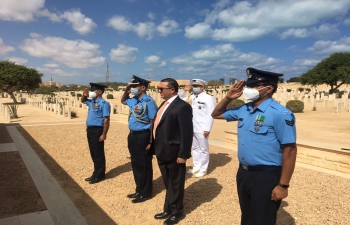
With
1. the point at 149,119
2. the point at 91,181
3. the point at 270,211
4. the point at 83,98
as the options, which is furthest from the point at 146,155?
the point at 270,211

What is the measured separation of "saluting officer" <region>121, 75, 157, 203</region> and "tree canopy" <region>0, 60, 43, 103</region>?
34.5 m

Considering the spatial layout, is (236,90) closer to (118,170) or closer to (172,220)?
(172,220)

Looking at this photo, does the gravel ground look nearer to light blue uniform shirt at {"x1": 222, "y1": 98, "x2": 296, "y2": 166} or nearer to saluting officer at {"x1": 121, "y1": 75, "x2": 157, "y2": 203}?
saluting officer at {"x1": 121, "y1": 75, "x2": 157, "y2": 203}

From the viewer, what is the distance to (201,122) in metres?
5.71

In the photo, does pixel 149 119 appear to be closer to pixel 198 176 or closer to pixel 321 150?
pixel 198 176

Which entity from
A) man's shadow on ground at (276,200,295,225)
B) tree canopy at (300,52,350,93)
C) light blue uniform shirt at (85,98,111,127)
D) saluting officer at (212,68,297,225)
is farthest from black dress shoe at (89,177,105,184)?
tree canopy at (300,52,350,93)

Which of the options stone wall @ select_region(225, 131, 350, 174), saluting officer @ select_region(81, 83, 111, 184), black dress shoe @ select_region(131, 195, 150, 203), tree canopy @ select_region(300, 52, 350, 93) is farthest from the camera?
tree canopy @ select_region(300, 52, 350, 93)

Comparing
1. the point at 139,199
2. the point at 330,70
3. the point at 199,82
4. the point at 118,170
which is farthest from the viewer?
the point at 330,70

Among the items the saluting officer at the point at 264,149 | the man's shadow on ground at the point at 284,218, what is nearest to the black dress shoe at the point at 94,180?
the man's shadow on ground at the point at 284,218

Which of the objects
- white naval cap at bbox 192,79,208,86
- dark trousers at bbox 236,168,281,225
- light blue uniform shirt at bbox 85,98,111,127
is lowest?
dark trousers at bbox 236,168,281,225

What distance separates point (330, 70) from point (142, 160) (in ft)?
147

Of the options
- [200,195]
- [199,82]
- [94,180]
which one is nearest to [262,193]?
[200,195]

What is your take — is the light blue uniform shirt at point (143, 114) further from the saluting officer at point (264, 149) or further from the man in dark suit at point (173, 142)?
the saluting officer at point (264, 149)

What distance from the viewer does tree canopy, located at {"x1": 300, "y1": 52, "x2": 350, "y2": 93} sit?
40656 mm
